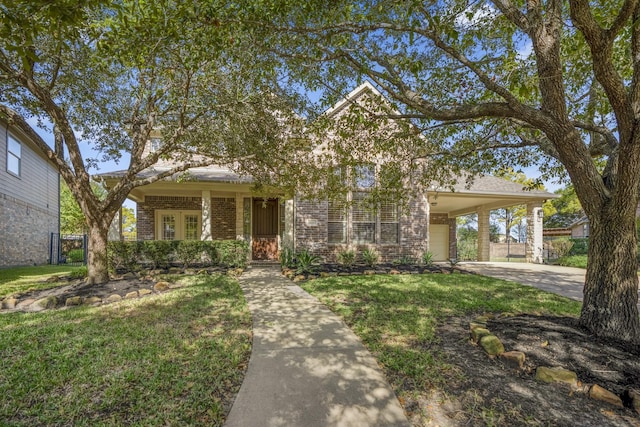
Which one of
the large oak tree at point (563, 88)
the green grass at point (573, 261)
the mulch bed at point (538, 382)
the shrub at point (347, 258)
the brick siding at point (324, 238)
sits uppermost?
the large oak tree at point (563, 88)

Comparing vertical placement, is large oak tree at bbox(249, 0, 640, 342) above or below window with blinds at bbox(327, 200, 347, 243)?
above

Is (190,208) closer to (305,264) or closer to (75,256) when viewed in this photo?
(305,264)

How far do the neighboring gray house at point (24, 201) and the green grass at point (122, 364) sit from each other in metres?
9.03

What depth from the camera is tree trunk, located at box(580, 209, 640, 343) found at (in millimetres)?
3674

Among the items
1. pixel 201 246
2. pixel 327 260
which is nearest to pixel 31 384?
pixel 201 246

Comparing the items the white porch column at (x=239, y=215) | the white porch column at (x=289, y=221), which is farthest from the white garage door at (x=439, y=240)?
the white porch column at (x=239, y=215)

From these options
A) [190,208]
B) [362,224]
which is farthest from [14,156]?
[362,224]

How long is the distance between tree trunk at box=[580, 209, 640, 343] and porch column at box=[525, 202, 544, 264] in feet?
38.6

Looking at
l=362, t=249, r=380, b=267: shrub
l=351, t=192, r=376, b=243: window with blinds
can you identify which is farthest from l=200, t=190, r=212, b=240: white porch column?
l=362, t=249, r=380, b=267: shrub

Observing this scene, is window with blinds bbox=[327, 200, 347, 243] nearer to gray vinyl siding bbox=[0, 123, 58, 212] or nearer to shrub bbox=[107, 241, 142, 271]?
shrub bbox=[107, 241, 142, 271]

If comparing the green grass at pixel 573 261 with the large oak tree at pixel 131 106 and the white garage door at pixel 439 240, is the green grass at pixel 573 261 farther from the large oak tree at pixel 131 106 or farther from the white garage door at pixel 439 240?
the large oak tree at pixel 131 106

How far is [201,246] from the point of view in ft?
32.6

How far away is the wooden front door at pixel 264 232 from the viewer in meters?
12.7

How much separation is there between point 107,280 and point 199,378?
564 cm
